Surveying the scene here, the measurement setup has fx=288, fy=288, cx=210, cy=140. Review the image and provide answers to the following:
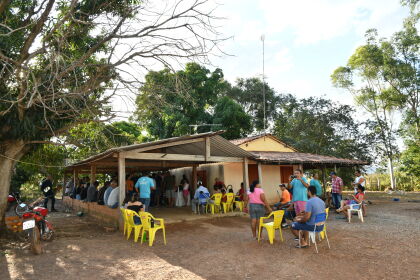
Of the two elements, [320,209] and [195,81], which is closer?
[320,209]

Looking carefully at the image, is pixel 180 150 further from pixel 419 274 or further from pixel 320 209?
pixel 419 274

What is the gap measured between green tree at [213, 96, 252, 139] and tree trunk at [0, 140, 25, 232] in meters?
16.2

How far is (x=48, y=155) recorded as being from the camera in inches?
480

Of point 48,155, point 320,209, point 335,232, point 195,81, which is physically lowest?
point 335,232

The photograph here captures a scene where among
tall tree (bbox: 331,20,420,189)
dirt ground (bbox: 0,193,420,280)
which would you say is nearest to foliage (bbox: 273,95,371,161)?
tall tree (bbox: 331,20,420,189)

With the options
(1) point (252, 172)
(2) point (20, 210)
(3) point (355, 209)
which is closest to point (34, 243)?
(2) point (20, 210)

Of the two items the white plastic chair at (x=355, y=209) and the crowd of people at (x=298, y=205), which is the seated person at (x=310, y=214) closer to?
the crowd of people at (x=298, y=205)

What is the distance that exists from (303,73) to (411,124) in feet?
73.6

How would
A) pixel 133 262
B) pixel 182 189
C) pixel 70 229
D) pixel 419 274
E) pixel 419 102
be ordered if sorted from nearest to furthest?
pixel 419 274 < pixel 133 262 < pixel 70 229 < pixel 182 189 < pixel 419 102

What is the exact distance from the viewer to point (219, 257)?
5535 millimetres

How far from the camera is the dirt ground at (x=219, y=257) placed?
181 inches

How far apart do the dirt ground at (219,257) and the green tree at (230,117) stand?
15046 millimetres

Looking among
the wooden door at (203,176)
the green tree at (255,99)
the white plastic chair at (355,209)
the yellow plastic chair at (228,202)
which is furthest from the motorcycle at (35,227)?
the green tree at (255,99)

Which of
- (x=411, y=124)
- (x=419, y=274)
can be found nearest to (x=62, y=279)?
(x=419, y=274)
